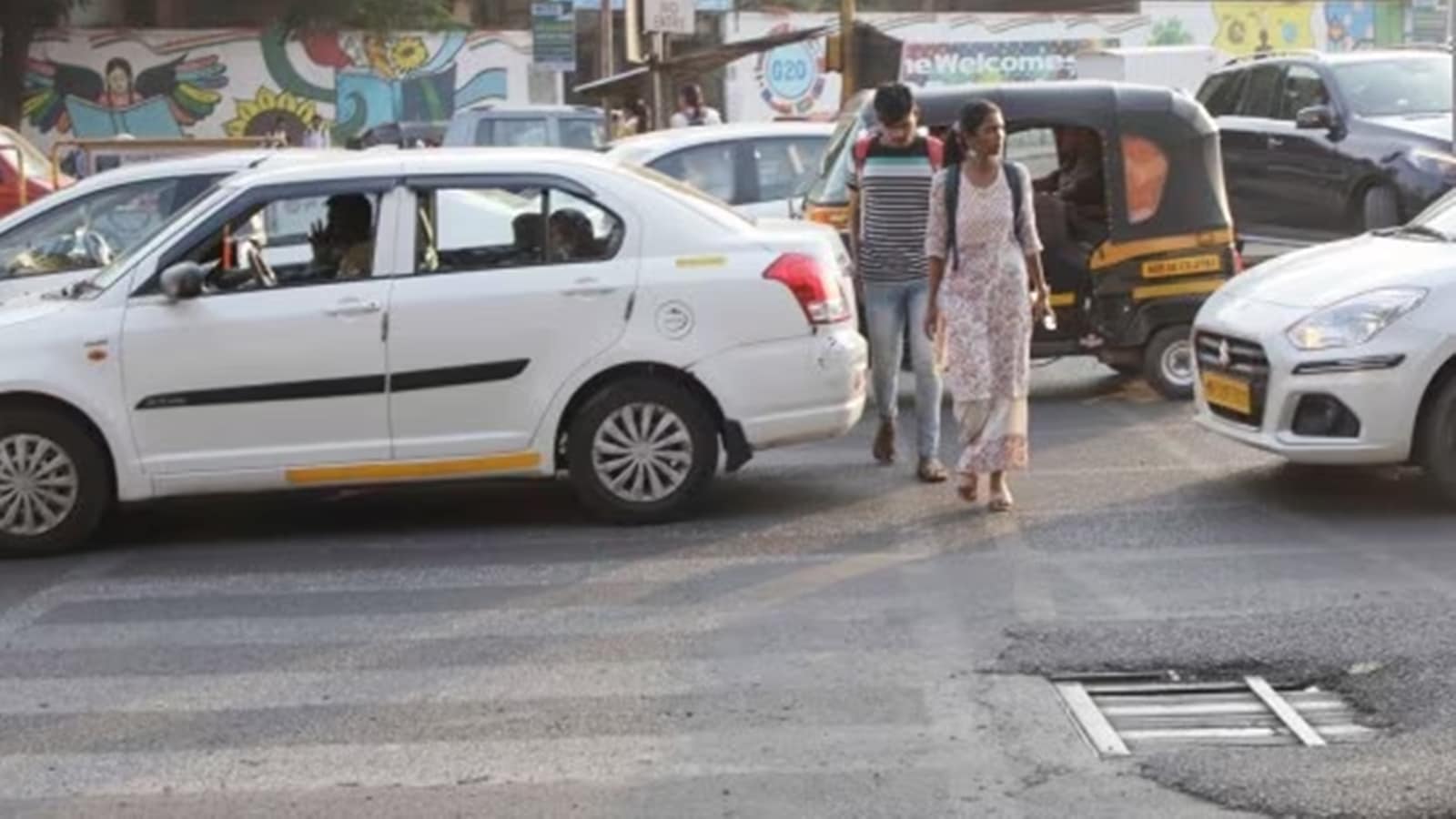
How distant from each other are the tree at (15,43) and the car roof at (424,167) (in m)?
32.3

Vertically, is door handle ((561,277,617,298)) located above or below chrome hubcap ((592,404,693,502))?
above

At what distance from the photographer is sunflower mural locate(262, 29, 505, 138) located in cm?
4119

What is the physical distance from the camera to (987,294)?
8.34 metres

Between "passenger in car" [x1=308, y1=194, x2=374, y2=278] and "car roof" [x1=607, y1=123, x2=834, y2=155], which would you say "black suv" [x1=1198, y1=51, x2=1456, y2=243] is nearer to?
"car roof" [x1=607, y1=123, x2=834, y2=155]

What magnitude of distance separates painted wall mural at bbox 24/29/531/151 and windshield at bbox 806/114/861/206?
30.0m

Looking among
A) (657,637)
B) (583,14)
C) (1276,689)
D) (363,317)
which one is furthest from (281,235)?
(583,14)

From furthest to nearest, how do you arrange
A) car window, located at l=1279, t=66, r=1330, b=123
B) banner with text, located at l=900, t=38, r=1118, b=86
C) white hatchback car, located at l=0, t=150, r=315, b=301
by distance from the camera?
1. banner with text, located at l=900, t=38, r=1118, b=86
2. car window, located at l=1279, t=66, r=1330, b=123
3. white hatchback car, located at l=0, t=150, r=315, b=301

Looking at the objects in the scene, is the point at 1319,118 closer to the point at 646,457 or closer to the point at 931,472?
the point at 931,472

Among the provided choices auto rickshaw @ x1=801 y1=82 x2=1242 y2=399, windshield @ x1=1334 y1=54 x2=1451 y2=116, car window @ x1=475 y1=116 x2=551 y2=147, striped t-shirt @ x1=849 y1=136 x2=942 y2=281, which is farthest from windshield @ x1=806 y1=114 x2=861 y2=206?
car window @ x1=475 y1=116 x2=551 y2=147

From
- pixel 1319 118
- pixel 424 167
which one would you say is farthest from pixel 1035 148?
pixel 1319 118

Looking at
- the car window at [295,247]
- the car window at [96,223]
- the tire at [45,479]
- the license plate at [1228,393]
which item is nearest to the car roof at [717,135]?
the car window at [96,223]

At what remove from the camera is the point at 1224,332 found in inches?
337

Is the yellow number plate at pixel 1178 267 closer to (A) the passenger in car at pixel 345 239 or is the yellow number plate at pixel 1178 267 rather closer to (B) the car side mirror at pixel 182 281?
(A) the passenger in car at pixel 345 239

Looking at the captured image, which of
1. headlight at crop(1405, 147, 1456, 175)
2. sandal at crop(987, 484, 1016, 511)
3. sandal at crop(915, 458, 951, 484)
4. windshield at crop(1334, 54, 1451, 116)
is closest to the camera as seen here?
sandal at crop(987, 484, 1016, 511)
